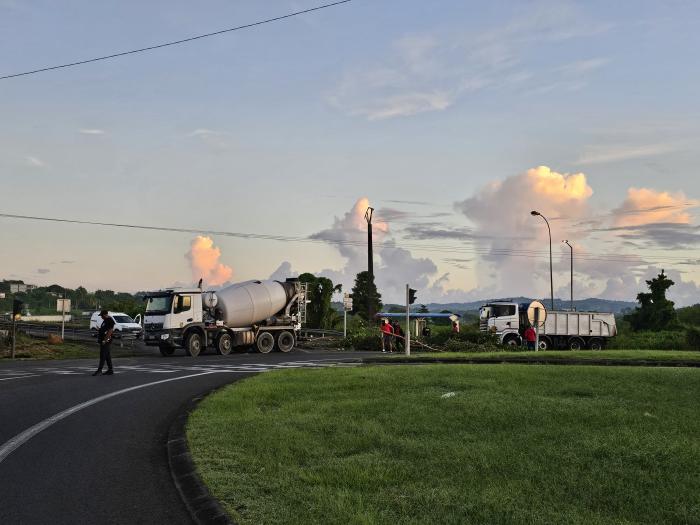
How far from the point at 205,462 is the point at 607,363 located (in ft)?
55.0

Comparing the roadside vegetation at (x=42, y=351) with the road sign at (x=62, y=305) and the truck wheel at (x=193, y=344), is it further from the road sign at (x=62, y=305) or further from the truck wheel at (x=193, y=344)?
the road sign at (x=62, y=305)

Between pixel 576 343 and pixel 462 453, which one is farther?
pixel 576 343

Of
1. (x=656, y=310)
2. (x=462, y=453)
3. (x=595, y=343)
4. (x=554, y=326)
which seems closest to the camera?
(x=462, y=453)

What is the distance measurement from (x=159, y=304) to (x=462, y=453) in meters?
26.0

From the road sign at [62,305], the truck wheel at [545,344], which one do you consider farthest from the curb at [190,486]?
the road sign at [62,305]

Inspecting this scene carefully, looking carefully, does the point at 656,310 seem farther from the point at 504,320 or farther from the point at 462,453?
the point at 462,453

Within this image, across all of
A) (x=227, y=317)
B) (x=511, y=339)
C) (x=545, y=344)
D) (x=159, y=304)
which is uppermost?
(x=159, y=304)

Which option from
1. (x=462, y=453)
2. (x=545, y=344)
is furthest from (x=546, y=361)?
(x=545, y=344)

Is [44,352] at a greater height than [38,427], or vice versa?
[38,427]

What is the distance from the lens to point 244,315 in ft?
108

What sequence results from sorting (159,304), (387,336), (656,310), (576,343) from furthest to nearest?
(656,310)
(576,343)
(387,336)
(159,304)

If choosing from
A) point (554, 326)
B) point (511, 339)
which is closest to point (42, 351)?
point (511, 339)

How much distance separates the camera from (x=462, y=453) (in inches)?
273

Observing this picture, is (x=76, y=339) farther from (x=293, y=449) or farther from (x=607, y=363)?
(x=293, y=449)
